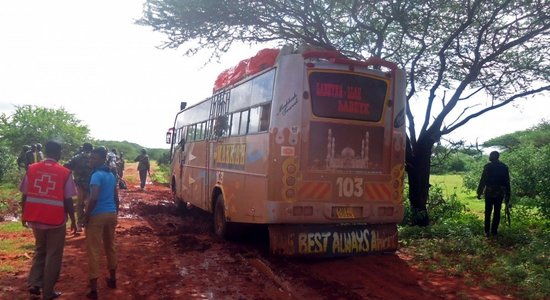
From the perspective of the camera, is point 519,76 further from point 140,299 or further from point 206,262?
point 140,299

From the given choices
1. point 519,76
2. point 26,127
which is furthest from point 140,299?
point 26,127

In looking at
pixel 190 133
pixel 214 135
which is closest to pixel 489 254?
pixel 214 135

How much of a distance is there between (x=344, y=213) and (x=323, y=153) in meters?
1.05

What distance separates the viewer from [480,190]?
33.9 ft

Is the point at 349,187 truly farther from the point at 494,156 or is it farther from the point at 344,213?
the point at 494,156

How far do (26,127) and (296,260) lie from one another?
1233 inches

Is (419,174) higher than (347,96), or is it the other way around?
(347,96)

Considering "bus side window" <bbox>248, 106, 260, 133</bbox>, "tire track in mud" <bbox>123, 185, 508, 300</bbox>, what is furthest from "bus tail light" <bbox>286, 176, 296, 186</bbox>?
"tire track in mud" <bbox>123, 185, 508, 300</bbox>

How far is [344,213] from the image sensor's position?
8.23 metres

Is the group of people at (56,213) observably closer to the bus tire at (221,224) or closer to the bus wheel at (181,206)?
the bus tire at (221,224)

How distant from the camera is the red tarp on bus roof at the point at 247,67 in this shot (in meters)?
9.27

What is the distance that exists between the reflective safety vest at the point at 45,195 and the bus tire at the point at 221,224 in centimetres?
440

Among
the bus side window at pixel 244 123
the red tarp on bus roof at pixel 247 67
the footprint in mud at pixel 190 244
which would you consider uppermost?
the red tarp on bus roof at pixel 247 67

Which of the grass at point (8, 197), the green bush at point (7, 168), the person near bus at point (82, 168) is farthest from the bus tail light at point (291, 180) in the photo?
the green bush at point (7, 168)
